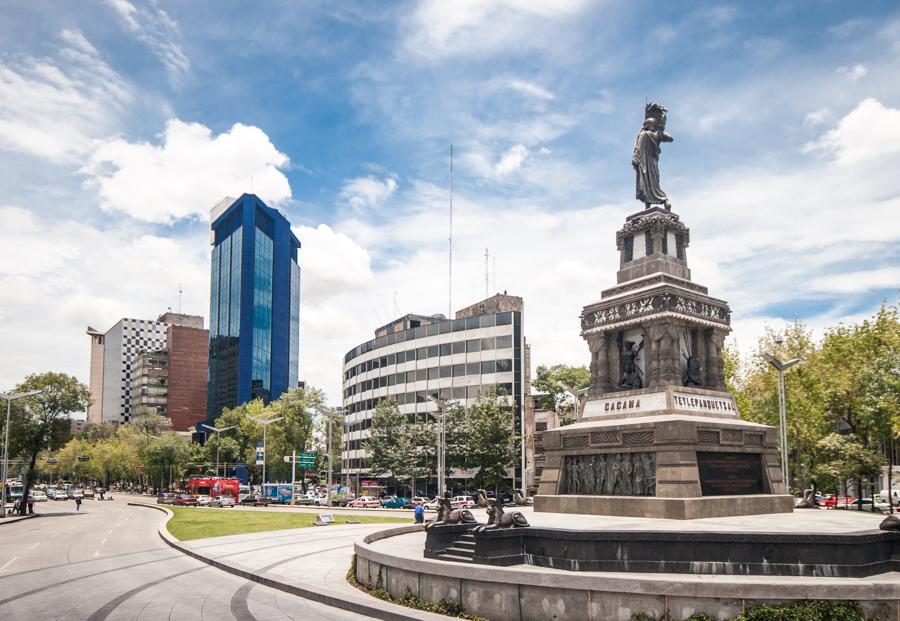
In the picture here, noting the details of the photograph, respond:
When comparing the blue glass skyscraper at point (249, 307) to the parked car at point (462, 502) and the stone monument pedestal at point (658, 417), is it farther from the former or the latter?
the stone monument pedestal at point (658, 417)

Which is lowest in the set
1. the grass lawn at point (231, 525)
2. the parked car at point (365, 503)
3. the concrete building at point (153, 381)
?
the parked car at point (365, 503)

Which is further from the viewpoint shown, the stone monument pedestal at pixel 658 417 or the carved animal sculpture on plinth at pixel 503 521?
the stone monument pedestal at pixel 658 417

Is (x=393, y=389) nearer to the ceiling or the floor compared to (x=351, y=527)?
nearer to the ceiling

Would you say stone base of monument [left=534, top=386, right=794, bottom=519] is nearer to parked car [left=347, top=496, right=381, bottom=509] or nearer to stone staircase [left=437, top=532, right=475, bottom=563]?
stone staircase [left=437, top=532, right=475, bottom=563]

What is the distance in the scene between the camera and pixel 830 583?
1191 centimetres

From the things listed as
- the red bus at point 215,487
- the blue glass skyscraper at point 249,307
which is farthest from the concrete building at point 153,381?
the red bus at point 215,487

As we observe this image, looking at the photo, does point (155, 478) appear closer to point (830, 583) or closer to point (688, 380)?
point (688, 380)

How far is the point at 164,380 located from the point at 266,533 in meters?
167

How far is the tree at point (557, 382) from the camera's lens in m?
102

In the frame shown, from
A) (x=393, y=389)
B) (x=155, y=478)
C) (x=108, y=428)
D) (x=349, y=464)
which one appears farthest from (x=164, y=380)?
(x=393, y=389)

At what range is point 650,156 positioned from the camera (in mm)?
30594

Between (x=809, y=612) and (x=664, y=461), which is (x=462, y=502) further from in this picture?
(x=809, y=612)

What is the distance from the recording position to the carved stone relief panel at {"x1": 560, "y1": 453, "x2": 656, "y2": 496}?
78.5ft

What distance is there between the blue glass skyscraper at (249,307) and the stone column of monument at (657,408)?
477 ft
